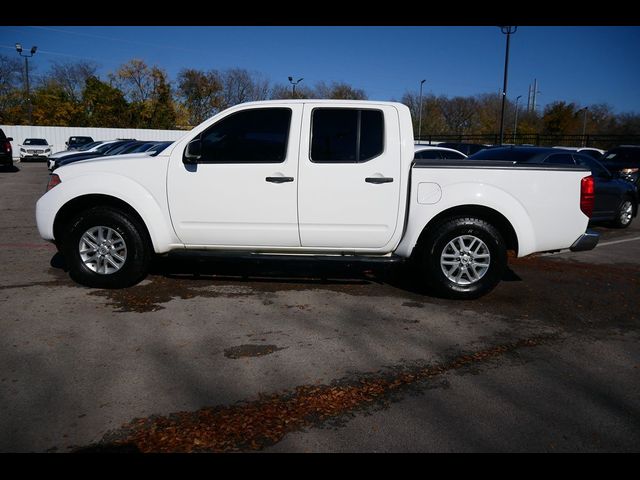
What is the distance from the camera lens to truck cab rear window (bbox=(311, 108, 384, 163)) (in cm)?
548

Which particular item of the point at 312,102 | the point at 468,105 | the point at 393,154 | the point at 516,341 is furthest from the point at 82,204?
the point at 468,105

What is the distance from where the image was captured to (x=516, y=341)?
14.9 feet

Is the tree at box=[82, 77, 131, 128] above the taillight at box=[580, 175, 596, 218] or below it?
above

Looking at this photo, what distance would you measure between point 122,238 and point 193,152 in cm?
124

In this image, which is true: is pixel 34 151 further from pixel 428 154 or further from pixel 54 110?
pixel 428 154

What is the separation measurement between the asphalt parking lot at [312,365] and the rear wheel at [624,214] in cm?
580

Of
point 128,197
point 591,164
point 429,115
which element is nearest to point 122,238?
point 128,197

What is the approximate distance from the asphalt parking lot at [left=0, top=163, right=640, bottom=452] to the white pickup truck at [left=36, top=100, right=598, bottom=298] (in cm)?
50

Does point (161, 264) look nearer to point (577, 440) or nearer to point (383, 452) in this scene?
point (383, 452)

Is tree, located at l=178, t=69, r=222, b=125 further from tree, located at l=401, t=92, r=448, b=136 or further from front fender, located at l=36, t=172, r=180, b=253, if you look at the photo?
front fender, located at l=36, t=172, r=180, b=253

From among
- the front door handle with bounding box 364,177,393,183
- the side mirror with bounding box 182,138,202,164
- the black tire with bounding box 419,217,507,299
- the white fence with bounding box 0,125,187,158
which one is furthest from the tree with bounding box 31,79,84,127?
the black tire with bounding box 419,217,507,299

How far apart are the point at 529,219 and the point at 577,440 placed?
119 inches

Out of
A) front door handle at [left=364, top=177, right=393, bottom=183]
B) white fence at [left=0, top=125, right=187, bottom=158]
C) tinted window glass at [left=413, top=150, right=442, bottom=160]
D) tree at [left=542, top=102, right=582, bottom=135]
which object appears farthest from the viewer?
tree at [left=542, top=102, right=582, bottom=135]

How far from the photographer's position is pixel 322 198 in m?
5.43
